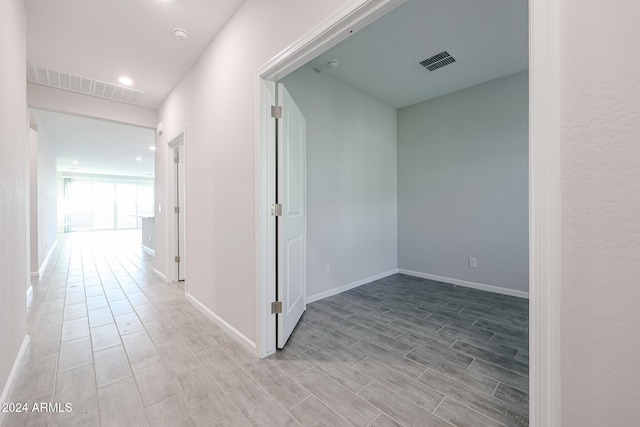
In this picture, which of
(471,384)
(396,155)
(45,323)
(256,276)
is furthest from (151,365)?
(396,155)

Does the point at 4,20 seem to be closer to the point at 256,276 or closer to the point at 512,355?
the point at 256,276

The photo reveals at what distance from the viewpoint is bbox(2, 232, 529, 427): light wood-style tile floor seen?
138cm

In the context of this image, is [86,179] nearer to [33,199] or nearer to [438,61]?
[33,199]

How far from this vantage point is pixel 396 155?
4406 millimetres

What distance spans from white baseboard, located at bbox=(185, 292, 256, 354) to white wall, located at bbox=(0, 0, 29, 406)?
1261mm

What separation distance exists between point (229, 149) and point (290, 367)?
71.8 inches

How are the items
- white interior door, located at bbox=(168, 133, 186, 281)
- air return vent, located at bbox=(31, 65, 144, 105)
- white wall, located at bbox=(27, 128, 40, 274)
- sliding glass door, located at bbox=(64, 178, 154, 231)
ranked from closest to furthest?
air return vent, located at bbox=(31, 65, 144, 105) → white interior door, located at bbox=(168, 133, 186, 281) → white wall, located at bbox=(27, 128, 40, 274) → sliding glass door, located at bbox=(64, 178, 154, 231)

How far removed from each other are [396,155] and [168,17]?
11.4ft

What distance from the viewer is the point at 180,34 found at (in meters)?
2.45

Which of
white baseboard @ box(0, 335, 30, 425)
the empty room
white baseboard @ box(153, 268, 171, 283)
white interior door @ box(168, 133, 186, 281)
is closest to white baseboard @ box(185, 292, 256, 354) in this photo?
the empty room

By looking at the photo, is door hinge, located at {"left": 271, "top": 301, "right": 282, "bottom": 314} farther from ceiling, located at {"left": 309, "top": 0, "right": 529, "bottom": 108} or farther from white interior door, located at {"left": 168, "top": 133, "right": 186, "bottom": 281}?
ceiling, located at {"left": 309, "top": 0, "right": 529, "bottom": 108}

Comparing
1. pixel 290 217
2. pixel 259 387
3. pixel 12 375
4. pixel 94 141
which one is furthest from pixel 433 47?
pixel 94 141

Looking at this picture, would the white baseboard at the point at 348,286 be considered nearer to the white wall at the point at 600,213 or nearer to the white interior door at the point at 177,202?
the white interior door at the point at 177,202

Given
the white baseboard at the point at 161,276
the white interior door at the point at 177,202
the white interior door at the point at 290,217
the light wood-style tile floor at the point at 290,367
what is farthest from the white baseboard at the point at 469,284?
the white baseboard at the point at 161,276
